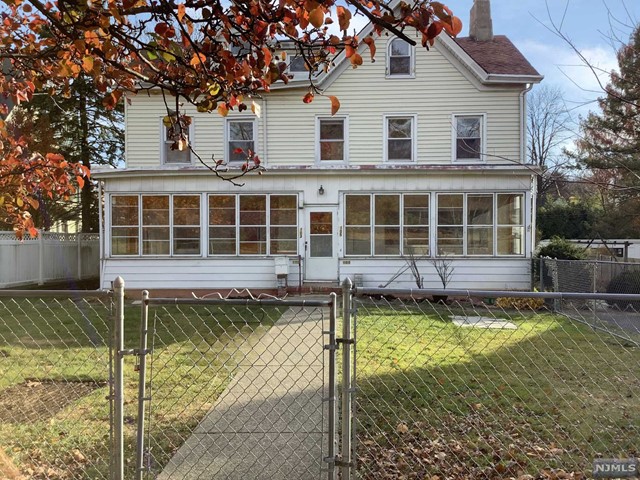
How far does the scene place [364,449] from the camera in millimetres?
4355

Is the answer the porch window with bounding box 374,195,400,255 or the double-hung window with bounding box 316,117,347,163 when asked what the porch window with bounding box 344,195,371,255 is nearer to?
the porch window with bounding box 374,195,400,255

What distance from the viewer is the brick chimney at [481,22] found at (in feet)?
58.2

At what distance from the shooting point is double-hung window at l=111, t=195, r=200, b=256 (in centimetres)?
1495

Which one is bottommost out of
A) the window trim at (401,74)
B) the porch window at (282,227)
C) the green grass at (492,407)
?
the green grass at (492,407)

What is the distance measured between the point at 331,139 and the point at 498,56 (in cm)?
590

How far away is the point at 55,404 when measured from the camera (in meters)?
5.34

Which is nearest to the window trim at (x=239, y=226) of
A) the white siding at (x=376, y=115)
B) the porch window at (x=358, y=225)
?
the white siding at (x=376, y=115)

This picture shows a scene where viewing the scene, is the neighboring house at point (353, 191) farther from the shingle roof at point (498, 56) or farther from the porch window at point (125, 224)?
the shingle roof at point (498, 56)

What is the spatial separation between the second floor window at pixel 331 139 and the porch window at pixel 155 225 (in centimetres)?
469

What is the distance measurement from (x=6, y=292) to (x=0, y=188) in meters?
1.20

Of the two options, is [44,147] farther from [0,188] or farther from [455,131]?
[0,188]

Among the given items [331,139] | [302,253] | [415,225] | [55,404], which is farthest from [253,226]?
[55,404]

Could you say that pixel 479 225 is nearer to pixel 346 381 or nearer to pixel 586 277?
pixel 586 277

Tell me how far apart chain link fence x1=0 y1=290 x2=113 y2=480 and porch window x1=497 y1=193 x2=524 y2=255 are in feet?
34.7
